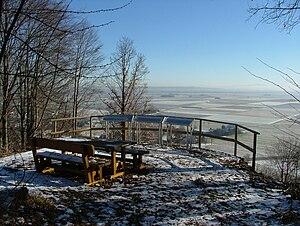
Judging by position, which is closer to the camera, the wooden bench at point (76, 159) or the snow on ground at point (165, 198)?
the snow on ground at point (165, 198)

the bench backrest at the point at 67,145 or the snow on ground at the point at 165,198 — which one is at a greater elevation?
the bench backrest at the point at 67,145

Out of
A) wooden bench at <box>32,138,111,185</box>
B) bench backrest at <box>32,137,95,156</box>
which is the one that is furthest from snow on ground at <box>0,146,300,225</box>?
bench backrest at <box>32,137,95,156</box>

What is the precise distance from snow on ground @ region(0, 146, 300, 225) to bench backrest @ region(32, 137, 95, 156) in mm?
594

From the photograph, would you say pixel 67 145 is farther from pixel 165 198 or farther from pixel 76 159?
pixel 165 198

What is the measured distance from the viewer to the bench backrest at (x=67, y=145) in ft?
17.8

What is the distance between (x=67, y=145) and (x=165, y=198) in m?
2.10

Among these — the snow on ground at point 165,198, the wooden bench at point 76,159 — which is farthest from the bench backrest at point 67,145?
the snow on ground at point 165,198

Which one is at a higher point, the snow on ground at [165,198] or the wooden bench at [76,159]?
the wooden bench at [76,159]

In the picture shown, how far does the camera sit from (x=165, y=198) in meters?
5.23

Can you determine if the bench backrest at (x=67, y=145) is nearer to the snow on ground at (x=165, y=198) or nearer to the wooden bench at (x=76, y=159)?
the wooden bench at (x=76, y=159)

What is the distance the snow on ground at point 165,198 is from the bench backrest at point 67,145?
594 millimetres

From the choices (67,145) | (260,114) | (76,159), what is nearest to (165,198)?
(76,159)

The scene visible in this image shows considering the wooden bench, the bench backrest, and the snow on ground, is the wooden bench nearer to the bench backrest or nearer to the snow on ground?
the bench backrest

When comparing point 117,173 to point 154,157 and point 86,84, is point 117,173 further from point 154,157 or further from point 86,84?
point 86,84
